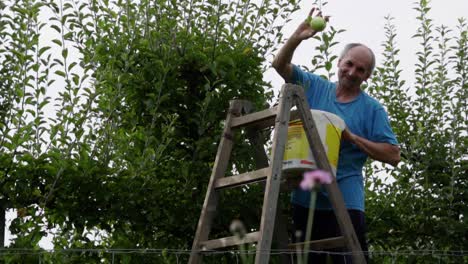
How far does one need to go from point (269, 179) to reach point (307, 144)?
0.92ft

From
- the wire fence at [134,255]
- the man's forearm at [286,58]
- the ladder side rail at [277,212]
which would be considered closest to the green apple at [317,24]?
the man's forearm at [286,58]

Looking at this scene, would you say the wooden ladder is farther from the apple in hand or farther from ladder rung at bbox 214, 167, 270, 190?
the apple in hand

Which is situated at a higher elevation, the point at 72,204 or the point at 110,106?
the point at 110,106

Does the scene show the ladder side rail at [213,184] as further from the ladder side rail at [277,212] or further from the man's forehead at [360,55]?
the man's forehead at [360,55]

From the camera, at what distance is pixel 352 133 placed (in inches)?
170

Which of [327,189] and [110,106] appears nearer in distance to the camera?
[327,189]

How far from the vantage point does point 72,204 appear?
434 centimetres

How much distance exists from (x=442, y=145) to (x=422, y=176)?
0.22 metres

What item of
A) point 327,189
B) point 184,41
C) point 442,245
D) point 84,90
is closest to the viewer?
point 327,189

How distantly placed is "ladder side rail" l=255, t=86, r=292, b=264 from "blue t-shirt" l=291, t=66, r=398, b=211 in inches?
14.0

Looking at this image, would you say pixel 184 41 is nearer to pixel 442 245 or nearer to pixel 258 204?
pixel 258 204

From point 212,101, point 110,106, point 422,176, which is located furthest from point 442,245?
point 110,106

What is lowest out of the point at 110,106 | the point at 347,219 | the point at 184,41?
the point at 347,219

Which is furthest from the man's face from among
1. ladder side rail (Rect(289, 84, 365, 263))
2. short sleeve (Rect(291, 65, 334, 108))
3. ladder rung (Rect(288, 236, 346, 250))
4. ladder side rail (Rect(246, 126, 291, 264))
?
ladder rung (Rect(288, 236, 346, 250))
